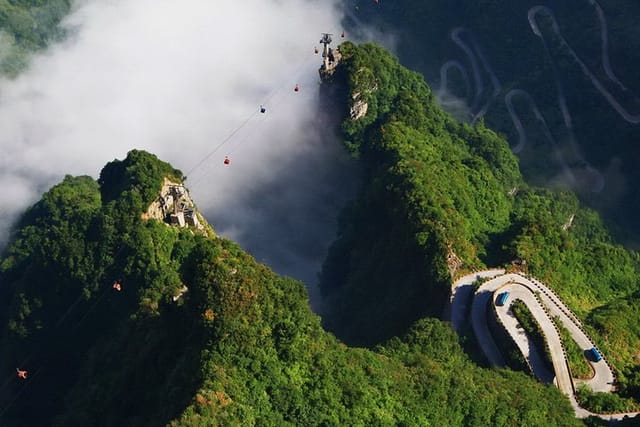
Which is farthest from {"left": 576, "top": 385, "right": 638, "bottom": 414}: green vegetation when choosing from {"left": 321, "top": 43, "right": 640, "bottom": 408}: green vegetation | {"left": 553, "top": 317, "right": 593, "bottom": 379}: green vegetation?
{"left": 321, "top": 43, "right": 640, "bottom": 408}: green vegetation

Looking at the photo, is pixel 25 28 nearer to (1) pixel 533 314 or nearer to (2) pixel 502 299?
(2) pixel 502 299

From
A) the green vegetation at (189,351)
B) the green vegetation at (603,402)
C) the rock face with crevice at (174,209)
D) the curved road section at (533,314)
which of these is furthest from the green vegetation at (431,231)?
the rock face with crevice at (174,209)

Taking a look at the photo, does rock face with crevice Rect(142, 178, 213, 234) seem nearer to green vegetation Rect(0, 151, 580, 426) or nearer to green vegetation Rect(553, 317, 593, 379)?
green vegetation Rect(0, 151, 580, 426)

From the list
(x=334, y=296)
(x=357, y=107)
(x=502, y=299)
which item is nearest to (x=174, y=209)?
(x=334, y=296)

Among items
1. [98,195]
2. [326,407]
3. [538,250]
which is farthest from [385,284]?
[98,195]

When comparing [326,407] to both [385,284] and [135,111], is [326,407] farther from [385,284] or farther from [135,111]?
[135,111]

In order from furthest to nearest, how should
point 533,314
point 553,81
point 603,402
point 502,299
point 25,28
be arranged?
point 25,28, point 553,81, point 502,299, point 533,314, point 603,402
